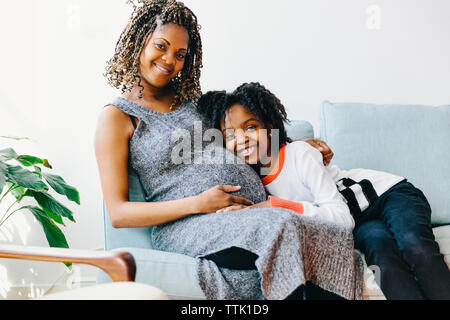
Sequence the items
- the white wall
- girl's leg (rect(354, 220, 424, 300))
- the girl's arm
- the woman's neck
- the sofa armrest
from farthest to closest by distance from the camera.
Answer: the white wall
the woman's neck
the girl's arm
girl's leg (rect(354, 220, 424, 300))
the sofa armrest

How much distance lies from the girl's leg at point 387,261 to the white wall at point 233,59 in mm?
809

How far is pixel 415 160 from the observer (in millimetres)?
1483

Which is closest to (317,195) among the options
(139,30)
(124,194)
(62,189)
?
(124,194)

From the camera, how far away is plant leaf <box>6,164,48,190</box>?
4.16 feet

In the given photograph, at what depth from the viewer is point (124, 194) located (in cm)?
110

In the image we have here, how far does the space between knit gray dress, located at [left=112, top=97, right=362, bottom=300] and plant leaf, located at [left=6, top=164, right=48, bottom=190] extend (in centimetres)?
36

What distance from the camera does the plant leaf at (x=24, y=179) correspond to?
1.27m

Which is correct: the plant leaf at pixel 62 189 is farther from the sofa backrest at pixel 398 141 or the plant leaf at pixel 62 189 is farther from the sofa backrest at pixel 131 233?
the sofa backrest at pixel 398 141

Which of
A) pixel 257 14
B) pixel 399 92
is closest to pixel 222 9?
pixel 257 14

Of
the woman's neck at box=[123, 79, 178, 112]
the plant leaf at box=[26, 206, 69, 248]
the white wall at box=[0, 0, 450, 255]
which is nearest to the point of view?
the woman's neck at box=[123, 79, 178, 112]

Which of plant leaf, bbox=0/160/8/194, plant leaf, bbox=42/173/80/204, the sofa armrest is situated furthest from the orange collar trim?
plant leaf, bbox=0/160/8/194

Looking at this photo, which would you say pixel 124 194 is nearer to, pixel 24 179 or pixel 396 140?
pixel 24 179

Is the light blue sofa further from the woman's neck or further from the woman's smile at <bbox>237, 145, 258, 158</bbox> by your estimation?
the woman's neck
